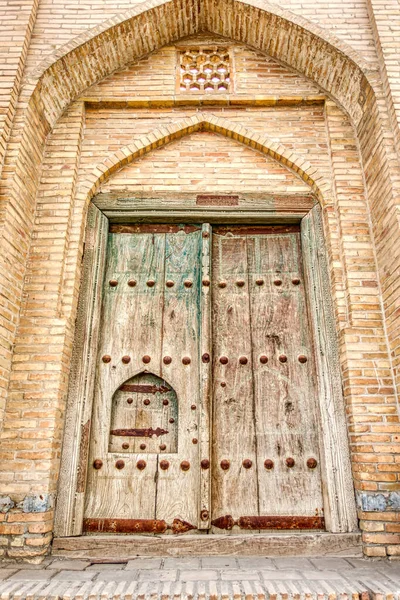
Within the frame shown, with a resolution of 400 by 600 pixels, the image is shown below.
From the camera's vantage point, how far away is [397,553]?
2650 millimetres

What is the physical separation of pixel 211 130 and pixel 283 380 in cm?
232

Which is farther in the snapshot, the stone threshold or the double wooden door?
the double wooden door

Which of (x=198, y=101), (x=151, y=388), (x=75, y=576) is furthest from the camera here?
(x=198, y=101)

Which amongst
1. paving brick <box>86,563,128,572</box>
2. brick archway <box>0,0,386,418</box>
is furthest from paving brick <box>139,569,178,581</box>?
brick archway <box>0,0,386,418</box>

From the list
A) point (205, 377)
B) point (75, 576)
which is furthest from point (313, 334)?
point (75, 576)

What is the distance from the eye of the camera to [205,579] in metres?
2.32

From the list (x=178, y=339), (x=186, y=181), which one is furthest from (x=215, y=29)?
(x=178, y=339)

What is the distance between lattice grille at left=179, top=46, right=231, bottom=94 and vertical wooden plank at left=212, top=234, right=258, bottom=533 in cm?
149

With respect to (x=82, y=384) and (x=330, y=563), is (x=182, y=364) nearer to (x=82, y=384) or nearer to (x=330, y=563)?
(x=82, y=384)

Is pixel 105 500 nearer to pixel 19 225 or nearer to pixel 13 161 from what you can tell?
pixel 19 225

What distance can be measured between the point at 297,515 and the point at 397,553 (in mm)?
629

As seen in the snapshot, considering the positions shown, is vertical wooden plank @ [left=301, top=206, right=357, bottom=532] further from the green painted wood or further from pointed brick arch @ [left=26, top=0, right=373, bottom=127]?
pointed brick arch @ [left=26, top=0, right=373, bottom=127]

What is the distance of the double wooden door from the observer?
3.00 meters

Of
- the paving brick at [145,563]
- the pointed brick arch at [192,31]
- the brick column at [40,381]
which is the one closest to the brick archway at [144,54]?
the pointed brick arch at [192,31]
